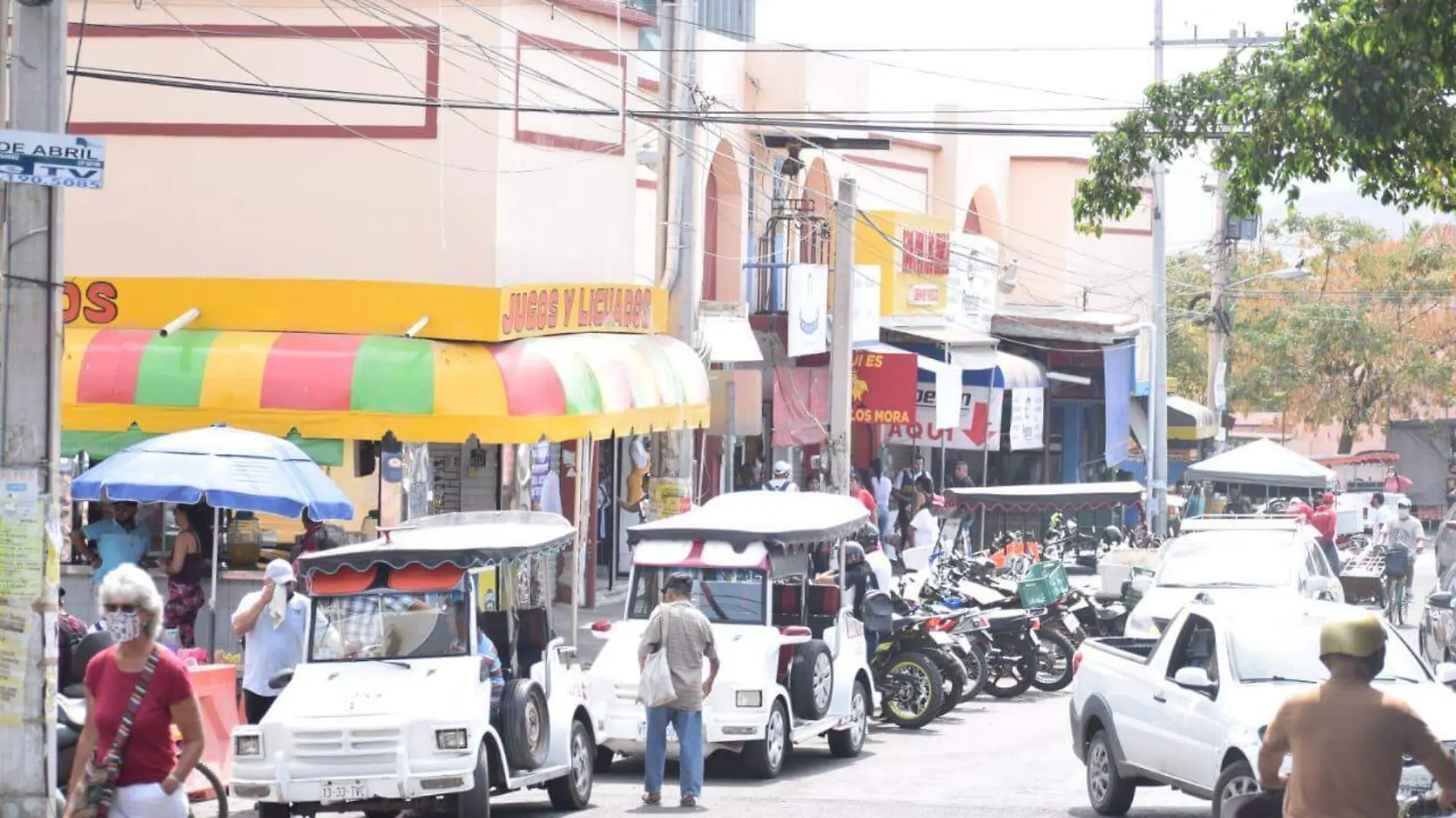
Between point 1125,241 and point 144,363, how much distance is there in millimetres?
36822

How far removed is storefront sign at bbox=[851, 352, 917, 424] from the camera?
35938 mm

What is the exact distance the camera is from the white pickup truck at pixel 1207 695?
12.0 meters

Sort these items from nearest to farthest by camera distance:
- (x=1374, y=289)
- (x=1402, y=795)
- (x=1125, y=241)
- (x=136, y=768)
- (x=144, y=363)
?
(x=136, y=768) < (x=1402, y=795) < (x=144, y=363) < (x=1125, y=241) < (x=1374, y=289)

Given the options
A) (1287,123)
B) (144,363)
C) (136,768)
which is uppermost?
(1287,123)

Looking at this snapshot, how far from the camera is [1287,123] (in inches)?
598

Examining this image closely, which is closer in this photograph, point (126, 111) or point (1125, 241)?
point (126, 111)

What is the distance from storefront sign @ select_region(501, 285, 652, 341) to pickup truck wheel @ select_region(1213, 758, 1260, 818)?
1149cm

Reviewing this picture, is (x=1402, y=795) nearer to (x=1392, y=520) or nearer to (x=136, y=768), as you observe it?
(x=136, y=768)

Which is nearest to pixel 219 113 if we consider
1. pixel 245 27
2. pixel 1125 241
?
pixel 245 27

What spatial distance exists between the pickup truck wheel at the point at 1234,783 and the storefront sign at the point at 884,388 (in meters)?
24.2

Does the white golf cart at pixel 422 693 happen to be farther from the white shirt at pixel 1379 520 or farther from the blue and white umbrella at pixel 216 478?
the white shirt at pixel 1379 520

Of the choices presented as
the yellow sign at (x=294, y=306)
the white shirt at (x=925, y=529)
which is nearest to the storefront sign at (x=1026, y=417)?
the white shirt at (x=925, y=529)

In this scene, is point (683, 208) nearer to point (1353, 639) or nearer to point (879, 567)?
point (879, 567)

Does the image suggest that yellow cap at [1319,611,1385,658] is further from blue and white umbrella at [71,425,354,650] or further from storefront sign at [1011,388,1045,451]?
storefront sign at [1011,388,1045,451]
